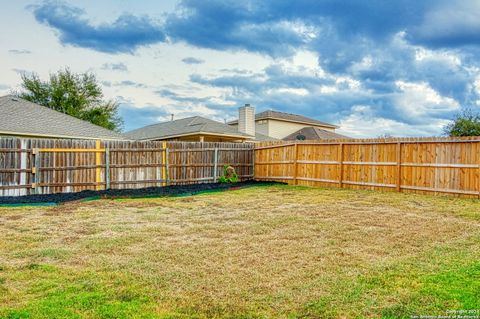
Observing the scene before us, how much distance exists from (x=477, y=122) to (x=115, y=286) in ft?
89.9

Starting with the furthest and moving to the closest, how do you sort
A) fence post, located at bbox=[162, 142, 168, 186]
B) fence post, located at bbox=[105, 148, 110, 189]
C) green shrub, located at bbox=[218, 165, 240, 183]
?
green shrub, located at bbox=[218, 165, 240, 183] < fence post, located at bbox=[162, 142, 168, 186] < fence post, located at bbox=[105, 148, 110, 189]

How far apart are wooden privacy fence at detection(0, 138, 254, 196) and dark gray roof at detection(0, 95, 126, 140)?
2881 mm

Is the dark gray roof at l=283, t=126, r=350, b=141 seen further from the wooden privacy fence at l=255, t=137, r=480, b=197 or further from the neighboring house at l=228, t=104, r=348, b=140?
the wooden privacy fence at l=255, t=137, r=480, b=197

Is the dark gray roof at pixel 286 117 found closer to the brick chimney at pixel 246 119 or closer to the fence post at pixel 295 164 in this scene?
the brick chimney at pixel 246 119

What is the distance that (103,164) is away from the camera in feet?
45.8

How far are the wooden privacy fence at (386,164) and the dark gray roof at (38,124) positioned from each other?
8299 millimetres

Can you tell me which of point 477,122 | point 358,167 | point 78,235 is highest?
point 477,122

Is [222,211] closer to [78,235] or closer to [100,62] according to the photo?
[78,235]

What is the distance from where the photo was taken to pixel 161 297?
143 inches

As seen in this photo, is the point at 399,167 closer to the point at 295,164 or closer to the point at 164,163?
the point at 295,164

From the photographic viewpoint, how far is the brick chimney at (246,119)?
2466 cm

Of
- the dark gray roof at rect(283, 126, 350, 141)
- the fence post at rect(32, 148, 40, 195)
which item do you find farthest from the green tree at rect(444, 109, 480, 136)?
the fence post at rect(32, 148, 40, 195)

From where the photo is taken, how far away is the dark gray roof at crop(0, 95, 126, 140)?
15298mm

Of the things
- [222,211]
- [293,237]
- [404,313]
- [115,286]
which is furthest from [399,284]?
[222,211]
